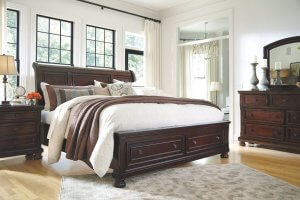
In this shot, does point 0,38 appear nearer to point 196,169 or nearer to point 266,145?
point 196,169

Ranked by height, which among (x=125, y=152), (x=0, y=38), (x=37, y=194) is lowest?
(x=37, y=194)

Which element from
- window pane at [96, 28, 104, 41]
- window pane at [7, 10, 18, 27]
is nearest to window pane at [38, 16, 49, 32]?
window pane at [7, 10, 18, 27]

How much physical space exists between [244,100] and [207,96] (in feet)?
10.5

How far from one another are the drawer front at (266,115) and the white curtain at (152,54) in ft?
8.52

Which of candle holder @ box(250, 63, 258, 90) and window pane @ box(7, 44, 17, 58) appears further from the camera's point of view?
candle holder @ box(250, 63, 258, 90)

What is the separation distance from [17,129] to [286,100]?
383 cm

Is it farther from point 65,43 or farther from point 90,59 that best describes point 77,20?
A: point 90,59

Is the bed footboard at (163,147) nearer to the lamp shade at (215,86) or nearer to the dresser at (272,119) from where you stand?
the dresser at (272,119)

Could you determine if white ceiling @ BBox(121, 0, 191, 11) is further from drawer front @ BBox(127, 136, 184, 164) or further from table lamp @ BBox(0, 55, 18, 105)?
drawer front @ BBox(127, 136, 184, 164)

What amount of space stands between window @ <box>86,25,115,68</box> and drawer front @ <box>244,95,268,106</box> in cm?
290

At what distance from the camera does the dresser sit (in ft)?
13.0

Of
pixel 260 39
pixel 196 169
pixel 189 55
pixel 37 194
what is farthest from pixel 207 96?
pixel 37 194

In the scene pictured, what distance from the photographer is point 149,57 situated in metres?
6.40

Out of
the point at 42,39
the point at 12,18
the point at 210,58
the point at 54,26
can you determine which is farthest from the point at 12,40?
the point at 210,58
